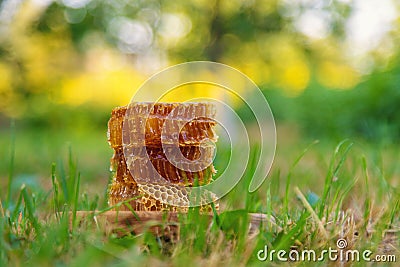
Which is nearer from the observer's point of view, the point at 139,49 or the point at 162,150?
the point at 162,150

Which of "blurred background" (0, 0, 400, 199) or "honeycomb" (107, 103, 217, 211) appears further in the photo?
"blurred background" (0, 0, 400, 199)

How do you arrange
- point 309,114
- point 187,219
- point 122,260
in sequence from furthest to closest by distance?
Answer: point 309,114 < point 187,219 < point 122,260

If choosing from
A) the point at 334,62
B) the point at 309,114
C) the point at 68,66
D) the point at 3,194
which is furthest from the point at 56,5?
the point at 3,194

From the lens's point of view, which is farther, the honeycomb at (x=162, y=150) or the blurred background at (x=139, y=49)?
the blurred background at (x=139, y=49)

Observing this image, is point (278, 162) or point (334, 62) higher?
point (334, 62)

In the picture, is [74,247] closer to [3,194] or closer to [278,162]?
[3,194]

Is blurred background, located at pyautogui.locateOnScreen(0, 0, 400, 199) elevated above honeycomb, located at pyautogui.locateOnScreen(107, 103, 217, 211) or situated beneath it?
elevated above

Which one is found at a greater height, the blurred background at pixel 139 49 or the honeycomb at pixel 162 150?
the blurred background at pixel 139 49

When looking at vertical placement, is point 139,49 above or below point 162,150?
above
